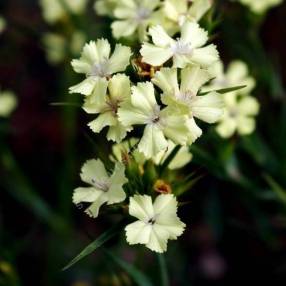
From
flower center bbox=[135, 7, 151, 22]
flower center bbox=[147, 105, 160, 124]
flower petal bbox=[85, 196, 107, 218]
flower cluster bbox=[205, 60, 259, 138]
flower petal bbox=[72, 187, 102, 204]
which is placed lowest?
flower cluster bbox=[205, 60, 259, 138]

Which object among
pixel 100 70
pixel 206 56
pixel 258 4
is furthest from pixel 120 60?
pixel 258 4

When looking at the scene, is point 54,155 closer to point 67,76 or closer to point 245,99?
point 67,76

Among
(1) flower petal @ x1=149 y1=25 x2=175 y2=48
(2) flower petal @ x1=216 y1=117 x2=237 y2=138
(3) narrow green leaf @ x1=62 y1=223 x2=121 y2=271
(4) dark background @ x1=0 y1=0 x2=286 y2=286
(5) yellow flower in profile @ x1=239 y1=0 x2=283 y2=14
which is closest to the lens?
(3) narrow green leaf @ x1=62 y1=223 x2=121 y2=271

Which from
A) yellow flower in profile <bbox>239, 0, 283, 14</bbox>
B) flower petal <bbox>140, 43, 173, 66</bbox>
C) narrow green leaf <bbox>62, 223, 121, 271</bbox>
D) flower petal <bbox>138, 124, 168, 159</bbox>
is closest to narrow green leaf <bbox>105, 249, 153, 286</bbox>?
narrow green leaf <bbox>62, 223, 121, 271</bbox>

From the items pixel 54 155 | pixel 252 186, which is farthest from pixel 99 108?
pixel 54 155

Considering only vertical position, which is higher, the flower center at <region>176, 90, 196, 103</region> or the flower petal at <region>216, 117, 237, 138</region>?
the flower center at <region>176, 90, 196, 103</region>

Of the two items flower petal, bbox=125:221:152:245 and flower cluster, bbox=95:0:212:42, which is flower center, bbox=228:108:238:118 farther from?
flower petal, bbox=125:221:152:245
